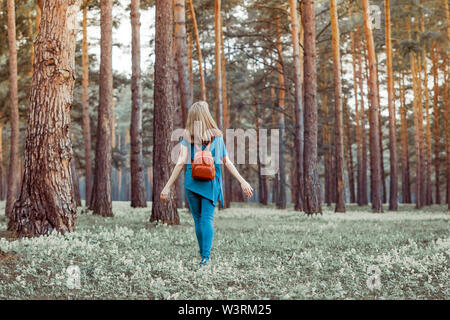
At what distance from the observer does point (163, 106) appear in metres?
12.2

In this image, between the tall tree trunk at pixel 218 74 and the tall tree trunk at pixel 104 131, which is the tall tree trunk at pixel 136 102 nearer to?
the tall tree trunk at pixel 104 131

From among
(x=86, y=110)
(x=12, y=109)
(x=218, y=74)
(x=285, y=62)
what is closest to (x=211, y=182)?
(x=12, y=109)

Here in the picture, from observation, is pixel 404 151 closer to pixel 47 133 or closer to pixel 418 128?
pixel 418 128

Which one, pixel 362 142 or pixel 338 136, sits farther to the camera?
pixel 362 142

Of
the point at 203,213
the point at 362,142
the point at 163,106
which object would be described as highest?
the point at 362,142

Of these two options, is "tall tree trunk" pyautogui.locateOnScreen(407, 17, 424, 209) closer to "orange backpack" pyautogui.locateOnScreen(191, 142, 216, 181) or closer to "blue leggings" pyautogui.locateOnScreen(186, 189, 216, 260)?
"blue leggings" pyautogui.locateOnScreen(186, 189, 216, 260)

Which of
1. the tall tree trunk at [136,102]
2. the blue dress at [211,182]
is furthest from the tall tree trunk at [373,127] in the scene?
the blue dress at [211,182]

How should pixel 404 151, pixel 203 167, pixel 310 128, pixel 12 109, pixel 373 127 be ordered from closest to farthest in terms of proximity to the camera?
pixel 203 167 → pixel 12 109 → pixel 310 128 → pixel 373 127 → pixel 404 151

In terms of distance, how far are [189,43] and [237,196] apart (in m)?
20.3

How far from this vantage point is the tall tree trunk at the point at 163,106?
12195mm

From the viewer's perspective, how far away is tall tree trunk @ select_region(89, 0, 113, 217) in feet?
50.7

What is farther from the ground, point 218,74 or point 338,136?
point 218,74

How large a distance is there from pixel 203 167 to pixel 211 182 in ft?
0.98

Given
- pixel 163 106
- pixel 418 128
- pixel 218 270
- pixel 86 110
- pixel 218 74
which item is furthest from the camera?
pixel 418 128
